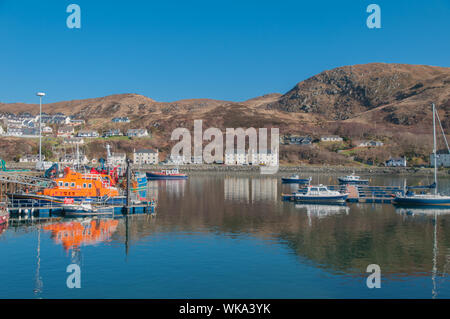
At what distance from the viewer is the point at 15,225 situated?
41125mm

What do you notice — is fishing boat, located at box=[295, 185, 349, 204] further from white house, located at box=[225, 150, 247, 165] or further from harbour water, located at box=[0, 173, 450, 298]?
white house, located at box=[225, 150, 247, 165]

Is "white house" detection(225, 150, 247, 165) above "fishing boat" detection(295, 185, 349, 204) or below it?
above

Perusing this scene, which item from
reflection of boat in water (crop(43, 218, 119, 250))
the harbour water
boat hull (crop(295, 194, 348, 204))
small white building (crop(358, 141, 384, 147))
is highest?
small white building (crop(358, 141, 384, 147))

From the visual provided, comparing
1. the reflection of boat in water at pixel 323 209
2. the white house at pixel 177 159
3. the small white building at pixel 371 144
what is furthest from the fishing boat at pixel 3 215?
the small white building at pixel 371 144

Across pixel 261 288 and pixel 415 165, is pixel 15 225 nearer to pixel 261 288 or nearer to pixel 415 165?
pixel 261 288

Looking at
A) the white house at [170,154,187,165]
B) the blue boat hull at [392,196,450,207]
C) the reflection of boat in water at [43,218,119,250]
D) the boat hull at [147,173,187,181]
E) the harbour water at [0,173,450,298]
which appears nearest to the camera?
the harbour water at [0,173,450,298]

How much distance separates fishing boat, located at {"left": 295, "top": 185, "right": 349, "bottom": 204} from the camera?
59.2 meters

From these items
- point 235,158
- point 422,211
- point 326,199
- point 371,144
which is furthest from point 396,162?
point 422,211

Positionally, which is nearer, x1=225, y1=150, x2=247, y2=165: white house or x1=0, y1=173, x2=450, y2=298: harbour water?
x1=0, y1=173, x2=450, y2=298: harbour water

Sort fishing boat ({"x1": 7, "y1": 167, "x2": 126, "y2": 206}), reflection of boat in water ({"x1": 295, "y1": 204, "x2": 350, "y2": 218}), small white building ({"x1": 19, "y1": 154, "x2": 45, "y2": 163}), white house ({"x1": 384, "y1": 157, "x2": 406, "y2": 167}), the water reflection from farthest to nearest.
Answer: white house ({"x1": 384, "y1": 157, "x2": 406, "y2": 167}) < small white building ({"x1": 19, "y1": 154, "x2": 45, "y2": 163}) < reflection of boat in water ({"x1": 295, "y1": 204, "x2": 350, "y2": 218}) < the water reflection < fishing boat ({"x1": 7, "y1": 167, "x2": 126, "y2": 206})

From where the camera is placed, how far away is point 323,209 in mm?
Result: 54469

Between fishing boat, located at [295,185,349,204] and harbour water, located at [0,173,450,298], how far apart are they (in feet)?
28.7

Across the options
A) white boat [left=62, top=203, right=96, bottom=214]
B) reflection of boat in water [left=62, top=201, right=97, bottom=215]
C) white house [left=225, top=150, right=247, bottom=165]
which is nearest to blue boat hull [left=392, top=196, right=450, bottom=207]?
reflection of boat in water [left=62, top=201, right=97, bottom=215]

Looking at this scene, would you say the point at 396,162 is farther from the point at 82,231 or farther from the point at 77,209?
the point at 82,231
